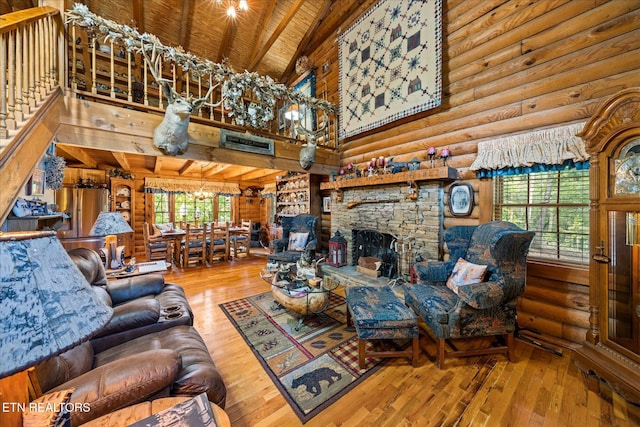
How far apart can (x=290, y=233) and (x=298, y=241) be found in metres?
0.37

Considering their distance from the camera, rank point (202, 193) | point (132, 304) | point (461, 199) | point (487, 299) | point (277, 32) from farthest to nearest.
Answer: point (202, 193) < point (277, 32) < point (461, 199) < point (487, 299) < point (132, 304)

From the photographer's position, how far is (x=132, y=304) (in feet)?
5.82

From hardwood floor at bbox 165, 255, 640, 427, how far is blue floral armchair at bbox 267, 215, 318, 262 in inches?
87.5

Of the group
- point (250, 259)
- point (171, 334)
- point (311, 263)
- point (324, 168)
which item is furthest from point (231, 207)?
point (171, 334)

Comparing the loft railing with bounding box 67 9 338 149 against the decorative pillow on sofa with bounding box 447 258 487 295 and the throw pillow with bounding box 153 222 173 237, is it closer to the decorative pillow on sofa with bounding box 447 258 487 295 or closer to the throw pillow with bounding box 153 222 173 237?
the throw pillow with bounding box 153 222 173 237

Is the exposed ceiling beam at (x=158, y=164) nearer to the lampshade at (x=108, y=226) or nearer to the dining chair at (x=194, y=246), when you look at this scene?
the dining chair at (x=194, y=246)

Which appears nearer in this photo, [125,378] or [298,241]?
[125,378]

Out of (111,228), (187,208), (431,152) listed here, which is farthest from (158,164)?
(431,152)

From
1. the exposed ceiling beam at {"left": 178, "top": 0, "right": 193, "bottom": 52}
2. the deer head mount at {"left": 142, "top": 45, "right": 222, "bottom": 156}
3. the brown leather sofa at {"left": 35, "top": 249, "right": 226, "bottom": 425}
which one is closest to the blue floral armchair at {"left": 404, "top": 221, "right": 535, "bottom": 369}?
the brown leather sofa at {"left": 35, "top": 249, "right": 226, "bottom": 425}

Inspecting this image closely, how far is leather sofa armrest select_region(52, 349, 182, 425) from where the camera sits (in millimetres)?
917

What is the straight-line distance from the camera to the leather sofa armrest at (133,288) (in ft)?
6.99

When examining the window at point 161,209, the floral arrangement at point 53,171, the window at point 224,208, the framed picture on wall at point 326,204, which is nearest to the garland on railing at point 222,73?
the floral arrangement at point 53,171

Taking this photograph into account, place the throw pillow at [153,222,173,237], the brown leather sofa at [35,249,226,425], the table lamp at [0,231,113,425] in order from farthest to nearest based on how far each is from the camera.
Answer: the throw pillow at [153,222,173,237], the brown leather sofa at [35,249,226,425], the table lamp at [0,231,113,425]

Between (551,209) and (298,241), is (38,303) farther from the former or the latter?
(298,241)
